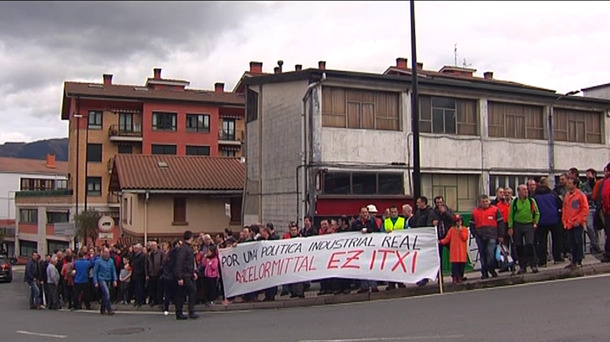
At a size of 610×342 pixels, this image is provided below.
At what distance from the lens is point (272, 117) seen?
2552 centimetres

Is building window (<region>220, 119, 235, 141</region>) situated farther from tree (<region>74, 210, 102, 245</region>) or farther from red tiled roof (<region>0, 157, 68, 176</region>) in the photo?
red tiled roof (<region>0, 157, 68, 176</region>)

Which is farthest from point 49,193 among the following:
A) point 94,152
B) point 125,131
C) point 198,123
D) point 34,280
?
point 34,280

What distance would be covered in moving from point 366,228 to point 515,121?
16377 mm

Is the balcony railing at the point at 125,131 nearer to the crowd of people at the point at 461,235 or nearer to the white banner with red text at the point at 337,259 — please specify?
the crowd of people at the point at 461,235

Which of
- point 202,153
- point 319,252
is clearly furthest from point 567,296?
point 202,153

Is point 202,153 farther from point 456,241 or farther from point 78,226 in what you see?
point 456,241

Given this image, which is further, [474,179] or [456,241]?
[474,179]

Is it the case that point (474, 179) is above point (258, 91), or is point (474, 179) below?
below

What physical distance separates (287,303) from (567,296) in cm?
554

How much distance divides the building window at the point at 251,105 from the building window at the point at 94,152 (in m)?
33.4

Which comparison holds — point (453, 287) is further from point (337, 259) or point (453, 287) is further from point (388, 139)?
point (388, 139)

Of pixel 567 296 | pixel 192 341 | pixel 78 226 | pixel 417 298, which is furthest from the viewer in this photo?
pixel 78 226

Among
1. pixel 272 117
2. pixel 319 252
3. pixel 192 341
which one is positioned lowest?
pixel 192 341

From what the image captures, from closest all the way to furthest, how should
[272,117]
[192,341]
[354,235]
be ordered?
[192,341] → [354,235] → [272,117]
